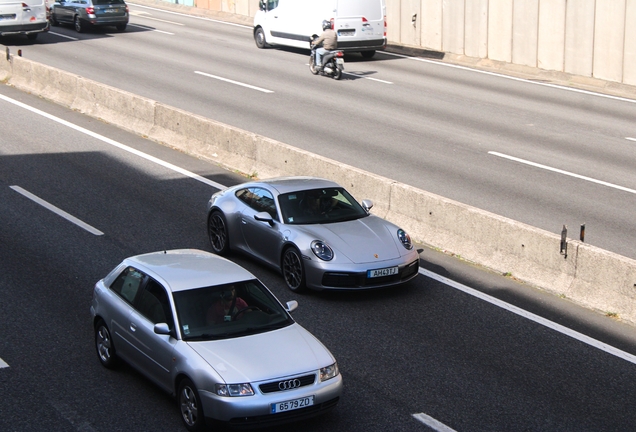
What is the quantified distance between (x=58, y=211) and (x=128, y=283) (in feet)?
19.9

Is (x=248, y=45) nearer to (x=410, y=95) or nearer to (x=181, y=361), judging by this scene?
(x=410, y=95)

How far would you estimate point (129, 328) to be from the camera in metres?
8.52

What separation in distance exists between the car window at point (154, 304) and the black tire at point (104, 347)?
62cm

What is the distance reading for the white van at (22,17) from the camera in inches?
1212

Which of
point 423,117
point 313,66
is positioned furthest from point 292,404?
point 313,66

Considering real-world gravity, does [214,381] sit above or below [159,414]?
above

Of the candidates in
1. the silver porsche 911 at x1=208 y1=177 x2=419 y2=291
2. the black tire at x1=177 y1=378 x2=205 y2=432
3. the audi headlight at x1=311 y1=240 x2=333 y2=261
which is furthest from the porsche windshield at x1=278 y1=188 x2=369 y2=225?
the black tire at x1=177 y1=378 x2=205 y2=432

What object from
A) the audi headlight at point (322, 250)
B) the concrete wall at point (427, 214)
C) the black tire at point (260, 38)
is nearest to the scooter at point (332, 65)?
the black tire at point (260, 38)

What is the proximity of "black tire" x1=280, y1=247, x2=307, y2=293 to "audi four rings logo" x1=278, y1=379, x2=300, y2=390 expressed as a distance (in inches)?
150

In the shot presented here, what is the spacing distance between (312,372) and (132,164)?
11.0 meters

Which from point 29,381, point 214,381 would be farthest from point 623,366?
point 29,381

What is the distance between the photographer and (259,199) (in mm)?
12438

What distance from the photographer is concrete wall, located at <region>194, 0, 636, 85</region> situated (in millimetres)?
25562

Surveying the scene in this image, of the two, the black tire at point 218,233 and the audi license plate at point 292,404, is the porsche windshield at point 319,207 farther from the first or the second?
the audi license plate at point 292,404
